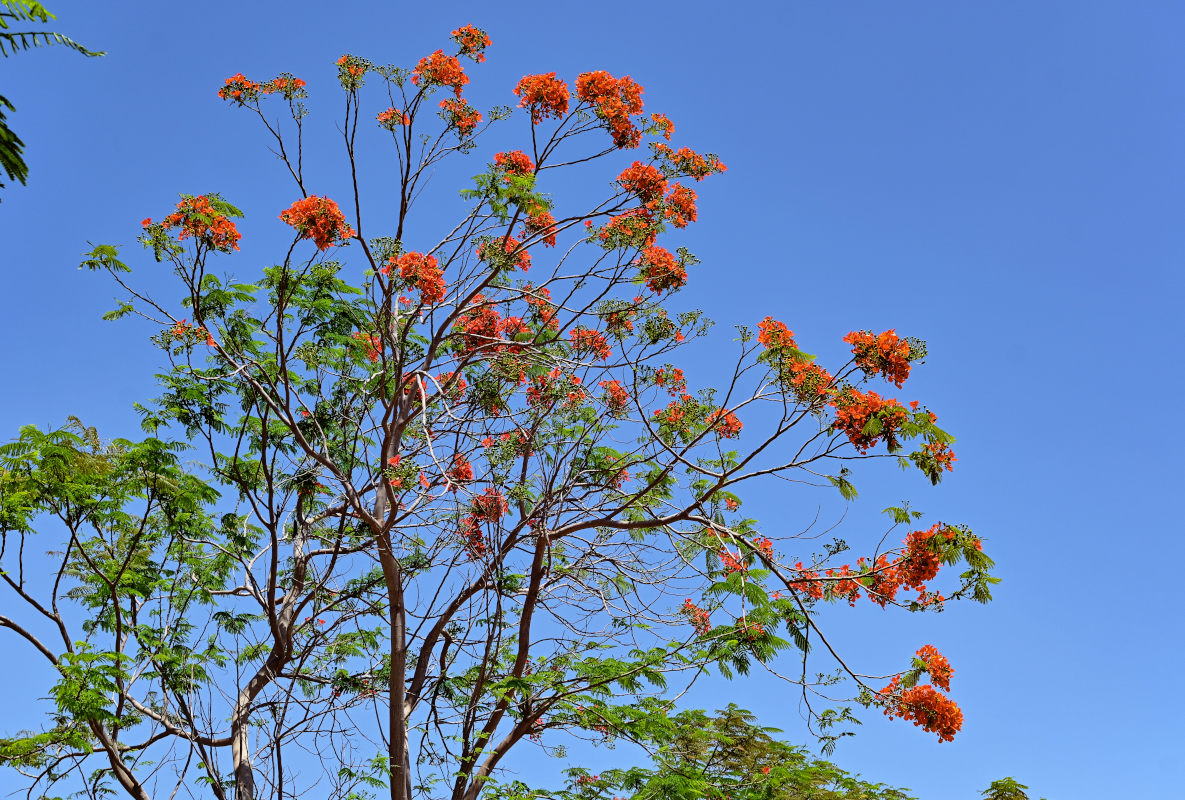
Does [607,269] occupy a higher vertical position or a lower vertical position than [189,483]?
higher

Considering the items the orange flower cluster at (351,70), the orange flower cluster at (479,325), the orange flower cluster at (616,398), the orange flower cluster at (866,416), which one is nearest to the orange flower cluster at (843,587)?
the orange flower cluster at (866,416)

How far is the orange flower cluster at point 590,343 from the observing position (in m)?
9.28

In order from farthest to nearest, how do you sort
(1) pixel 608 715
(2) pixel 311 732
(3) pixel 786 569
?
(2) pixel 311 732 < (1) pixel 608 715 < (3) pixel 786 569

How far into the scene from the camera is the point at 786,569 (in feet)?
25.8

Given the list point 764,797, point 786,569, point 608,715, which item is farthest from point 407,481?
point 764,797

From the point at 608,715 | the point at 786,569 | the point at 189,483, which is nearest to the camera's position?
the point at 786,569

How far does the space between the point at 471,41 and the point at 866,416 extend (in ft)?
17.5

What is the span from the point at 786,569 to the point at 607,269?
3.23 metres

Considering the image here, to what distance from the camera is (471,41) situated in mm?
9344

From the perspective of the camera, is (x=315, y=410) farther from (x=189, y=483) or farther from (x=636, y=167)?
(x=636, y=167)

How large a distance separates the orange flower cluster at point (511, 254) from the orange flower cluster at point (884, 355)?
3.54 metres

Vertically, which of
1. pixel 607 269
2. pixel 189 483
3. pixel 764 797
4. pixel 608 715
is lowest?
pixel 764 797

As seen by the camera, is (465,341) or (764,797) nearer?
(764,797)

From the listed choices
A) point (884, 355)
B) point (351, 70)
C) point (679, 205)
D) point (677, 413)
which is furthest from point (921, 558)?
point (351, 70)
